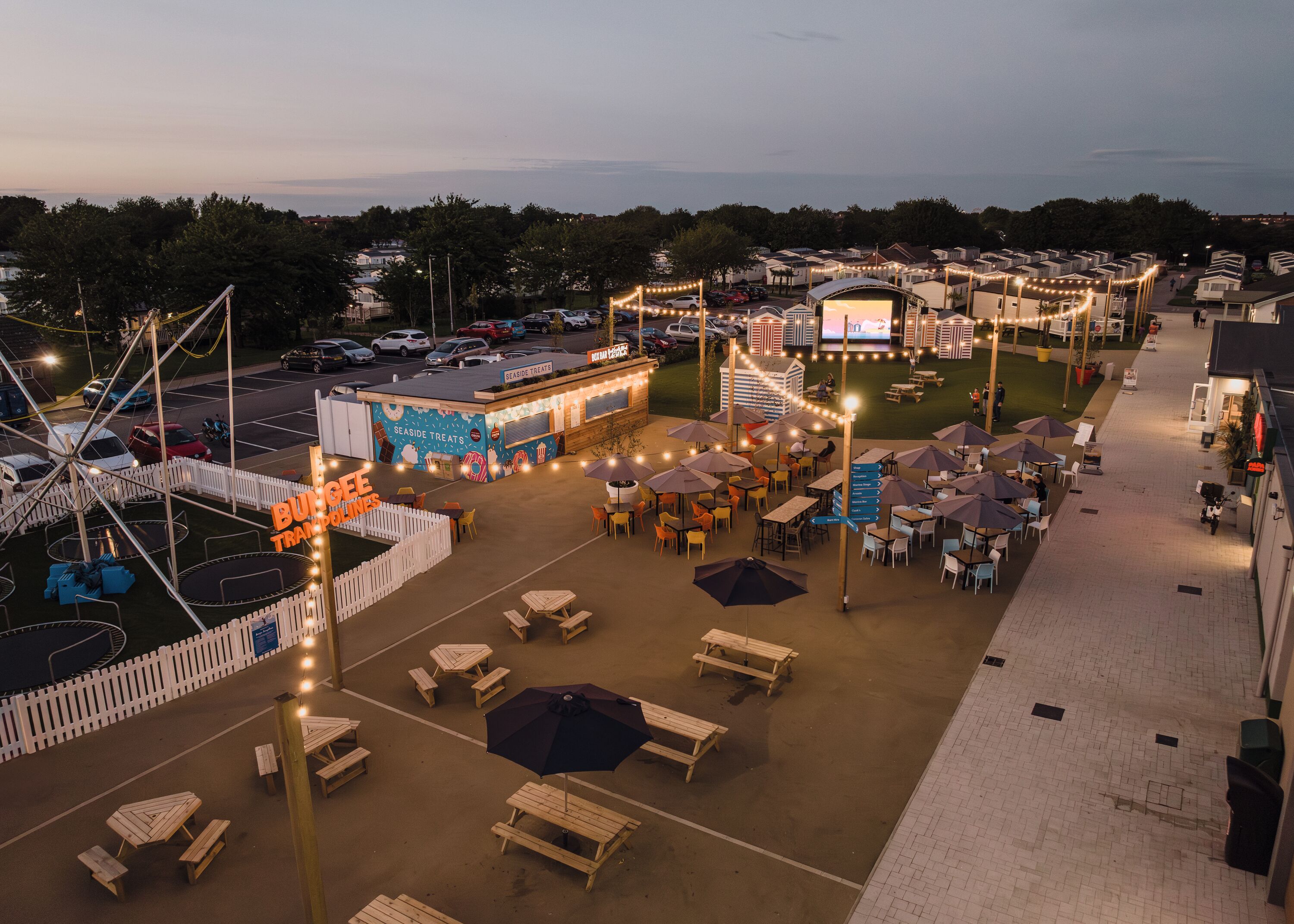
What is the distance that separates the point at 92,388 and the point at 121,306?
39.6 ft

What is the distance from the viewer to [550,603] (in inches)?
593

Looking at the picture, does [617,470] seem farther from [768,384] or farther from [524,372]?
[768,384]

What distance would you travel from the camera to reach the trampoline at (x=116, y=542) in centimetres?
1850

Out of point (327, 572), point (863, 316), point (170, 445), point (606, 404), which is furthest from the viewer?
point (863, 316)

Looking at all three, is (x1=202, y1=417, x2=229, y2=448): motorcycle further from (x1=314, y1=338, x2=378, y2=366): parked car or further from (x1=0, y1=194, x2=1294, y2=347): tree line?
(x1=0, y1=194, x2=1294, y2=347): tree line

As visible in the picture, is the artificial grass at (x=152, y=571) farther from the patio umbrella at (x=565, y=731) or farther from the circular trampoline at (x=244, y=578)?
the patio umbrella at (x=565, y=731)

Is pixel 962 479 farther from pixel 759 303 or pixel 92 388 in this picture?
pixel 759 303

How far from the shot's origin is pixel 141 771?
1109 centimetres

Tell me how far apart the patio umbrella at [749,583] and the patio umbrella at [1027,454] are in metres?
9.80

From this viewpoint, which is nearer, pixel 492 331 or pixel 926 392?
pixel 926 392

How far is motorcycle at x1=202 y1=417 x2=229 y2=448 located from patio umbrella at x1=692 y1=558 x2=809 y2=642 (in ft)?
70.7

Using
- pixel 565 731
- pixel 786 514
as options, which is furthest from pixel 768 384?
pixel 565 731

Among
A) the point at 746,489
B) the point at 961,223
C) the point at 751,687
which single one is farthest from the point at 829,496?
the point at 961,223

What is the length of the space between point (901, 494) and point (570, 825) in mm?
11018
